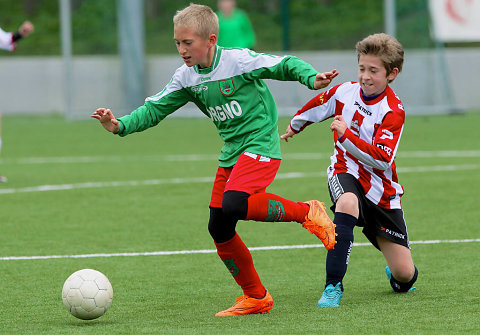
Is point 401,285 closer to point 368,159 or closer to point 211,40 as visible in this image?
point 368,159

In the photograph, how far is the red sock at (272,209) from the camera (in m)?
4.88

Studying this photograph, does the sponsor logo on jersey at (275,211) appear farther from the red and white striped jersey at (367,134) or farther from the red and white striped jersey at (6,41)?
the red and white striped jersey at (6,41)

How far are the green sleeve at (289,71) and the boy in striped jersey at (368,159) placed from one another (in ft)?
1.16

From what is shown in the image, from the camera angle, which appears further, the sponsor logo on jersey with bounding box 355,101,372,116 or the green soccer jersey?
the sponsor logo on jersey with bounding box 355,101,372,116

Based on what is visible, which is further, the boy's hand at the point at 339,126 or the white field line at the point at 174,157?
the white field line at the point at 174,157

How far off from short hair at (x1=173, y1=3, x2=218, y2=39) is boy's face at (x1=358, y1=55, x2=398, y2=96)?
872 mm

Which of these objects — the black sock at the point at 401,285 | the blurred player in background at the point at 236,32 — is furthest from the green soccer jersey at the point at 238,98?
the blurred player in background at the point at 236,32

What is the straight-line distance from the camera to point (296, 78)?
4875mm

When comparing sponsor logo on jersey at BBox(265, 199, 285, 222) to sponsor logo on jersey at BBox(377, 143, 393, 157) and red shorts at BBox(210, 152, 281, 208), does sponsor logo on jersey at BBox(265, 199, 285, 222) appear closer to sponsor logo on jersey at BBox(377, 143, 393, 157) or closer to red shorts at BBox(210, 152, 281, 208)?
red shorts at BBox(210, 152, 281, 208)

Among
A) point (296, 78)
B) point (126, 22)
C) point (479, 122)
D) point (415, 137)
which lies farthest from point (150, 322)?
point (126, 22)

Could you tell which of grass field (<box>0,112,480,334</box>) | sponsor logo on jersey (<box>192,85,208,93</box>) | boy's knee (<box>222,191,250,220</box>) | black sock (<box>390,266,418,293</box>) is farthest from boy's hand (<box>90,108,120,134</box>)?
black sock (<box>390,266,418,293</box>)

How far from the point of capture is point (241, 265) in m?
5.12

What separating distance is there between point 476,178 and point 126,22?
12323mm

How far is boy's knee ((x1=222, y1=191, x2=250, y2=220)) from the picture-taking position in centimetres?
483
